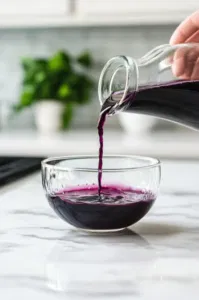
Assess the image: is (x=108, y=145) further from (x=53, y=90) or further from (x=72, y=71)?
(x=72, y=71)

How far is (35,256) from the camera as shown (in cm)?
71

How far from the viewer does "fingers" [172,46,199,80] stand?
934mm

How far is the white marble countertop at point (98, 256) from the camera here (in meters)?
0.58

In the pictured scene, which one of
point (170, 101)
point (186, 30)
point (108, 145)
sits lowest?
point (108, 145)

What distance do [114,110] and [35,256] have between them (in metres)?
0.28

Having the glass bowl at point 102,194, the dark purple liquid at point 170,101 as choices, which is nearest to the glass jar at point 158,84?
the dark purple liquid at point 170,101

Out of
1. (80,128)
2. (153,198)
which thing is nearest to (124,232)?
(153,198)

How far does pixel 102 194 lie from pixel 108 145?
1.29 metres

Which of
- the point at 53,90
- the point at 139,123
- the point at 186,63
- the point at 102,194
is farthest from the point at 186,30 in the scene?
the point at 53,90

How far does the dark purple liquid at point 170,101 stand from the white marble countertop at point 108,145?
115cm

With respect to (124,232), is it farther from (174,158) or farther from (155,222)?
(174,158)

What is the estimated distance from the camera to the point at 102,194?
84cm

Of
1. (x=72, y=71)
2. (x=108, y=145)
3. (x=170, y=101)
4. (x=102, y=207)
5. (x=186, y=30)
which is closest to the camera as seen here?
(x=102, y=207)

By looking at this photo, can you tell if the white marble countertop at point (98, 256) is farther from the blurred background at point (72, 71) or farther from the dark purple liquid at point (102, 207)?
the blurred background at point (72, 71)
